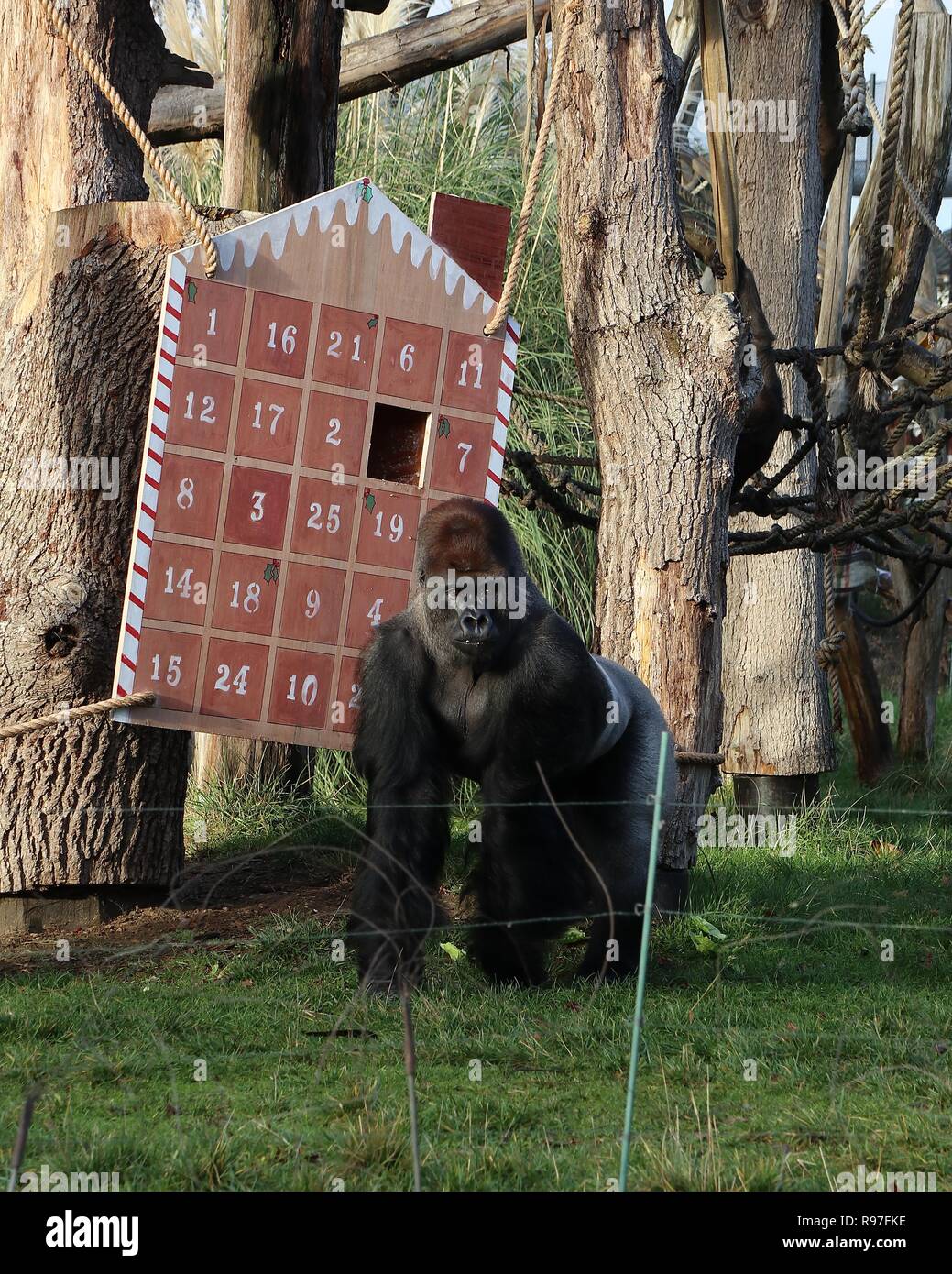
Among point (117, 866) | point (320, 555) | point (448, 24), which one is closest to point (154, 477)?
point (320, 555)

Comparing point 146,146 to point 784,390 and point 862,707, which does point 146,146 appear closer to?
point 784,390

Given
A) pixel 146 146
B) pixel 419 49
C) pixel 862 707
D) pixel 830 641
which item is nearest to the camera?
pixel 146 146

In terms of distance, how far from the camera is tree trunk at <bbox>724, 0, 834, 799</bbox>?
6.45m

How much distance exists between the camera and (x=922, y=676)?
29.7ft

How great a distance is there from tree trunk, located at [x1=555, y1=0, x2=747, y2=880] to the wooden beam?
2339 mm

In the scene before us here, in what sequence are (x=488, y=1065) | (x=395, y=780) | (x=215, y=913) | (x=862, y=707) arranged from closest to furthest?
(x=488, y=1065), (x=395, y=780), (x=215, y=913), (x=862, y=707)

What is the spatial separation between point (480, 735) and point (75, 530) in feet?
5.21

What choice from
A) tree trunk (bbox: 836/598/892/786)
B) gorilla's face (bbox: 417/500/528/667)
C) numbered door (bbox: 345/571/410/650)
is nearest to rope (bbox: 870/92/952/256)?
gorilla's face (bbox: 417/500/528/667)

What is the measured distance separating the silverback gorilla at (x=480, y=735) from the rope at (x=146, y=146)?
3.52 ft

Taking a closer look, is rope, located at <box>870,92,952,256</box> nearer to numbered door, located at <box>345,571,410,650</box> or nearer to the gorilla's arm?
numbered door, located at <box>345,571,410,650</box>

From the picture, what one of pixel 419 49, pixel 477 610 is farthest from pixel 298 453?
pixel 419 49

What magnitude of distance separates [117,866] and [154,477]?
132cm

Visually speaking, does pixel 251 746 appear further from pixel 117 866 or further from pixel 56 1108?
pixel 56 1108
